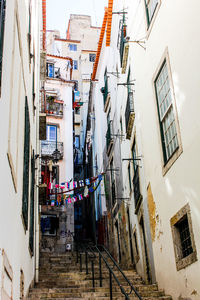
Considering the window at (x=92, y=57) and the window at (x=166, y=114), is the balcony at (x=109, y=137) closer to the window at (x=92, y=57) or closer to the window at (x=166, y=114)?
the window at (x=166, y=114)

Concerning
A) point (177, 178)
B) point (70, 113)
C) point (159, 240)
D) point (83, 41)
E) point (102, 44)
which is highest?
point (83, 41)

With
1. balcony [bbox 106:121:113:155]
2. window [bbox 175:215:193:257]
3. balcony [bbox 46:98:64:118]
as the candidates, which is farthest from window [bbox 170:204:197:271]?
balcony [bbox 46:98:64:118]

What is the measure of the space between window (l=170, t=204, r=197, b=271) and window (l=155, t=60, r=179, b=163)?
1.40 meters

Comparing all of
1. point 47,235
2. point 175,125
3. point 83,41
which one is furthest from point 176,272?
point 83,41

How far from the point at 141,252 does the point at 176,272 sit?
405 cm

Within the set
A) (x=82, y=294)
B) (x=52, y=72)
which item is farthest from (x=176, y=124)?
(x=52, y=72)

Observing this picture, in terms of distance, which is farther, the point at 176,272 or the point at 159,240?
the point at 159,240

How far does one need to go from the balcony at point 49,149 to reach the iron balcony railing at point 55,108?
2.10 meters

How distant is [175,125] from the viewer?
850 cm

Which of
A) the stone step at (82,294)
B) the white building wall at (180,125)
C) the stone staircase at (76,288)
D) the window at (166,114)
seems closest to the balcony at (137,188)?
the white building wall at (180,125)

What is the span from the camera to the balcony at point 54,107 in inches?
974

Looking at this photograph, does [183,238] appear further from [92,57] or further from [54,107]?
[92,57]

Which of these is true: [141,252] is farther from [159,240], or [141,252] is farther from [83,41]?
[83,41]

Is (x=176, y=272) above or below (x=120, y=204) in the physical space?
below
